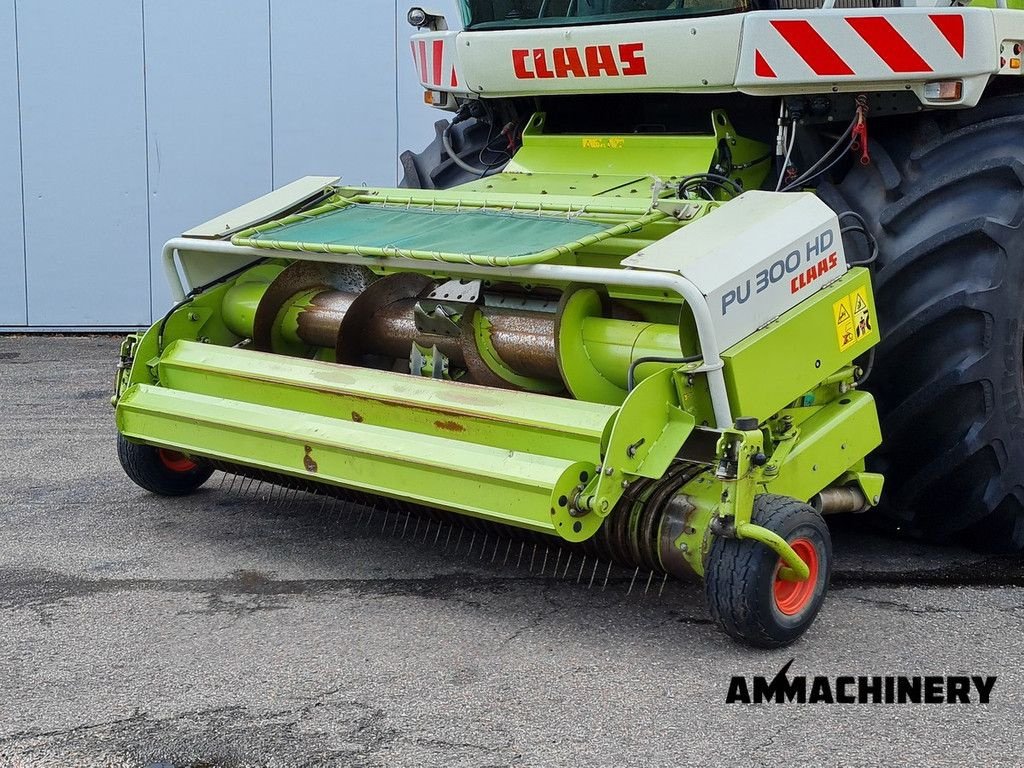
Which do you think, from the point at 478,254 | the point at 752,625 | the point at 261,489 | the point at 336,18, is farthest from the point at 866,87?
the point at 336,18

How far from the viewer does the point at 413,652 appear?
3.38m

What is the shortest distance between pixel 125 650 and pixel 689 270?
1676mm

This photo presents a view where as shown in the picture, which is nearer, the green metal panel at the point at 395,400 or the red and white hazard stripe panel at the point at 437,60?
the green metal panel at the point at 395,400

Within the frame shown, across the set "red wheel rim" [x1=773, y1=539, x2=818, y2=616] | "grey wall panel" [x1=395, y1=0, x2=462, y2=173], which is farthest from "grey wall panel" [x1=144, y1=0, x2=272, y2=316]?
"red wheel rim" [x1=773, y1=539, x2=818, y2=616]

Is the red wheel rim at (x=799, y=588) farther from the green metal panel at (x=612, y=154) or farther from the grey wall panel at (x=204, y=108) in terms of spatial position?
the grey wall panel at (x=204, y=108)

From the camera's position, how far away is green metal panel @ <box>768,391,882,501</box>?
3.52m

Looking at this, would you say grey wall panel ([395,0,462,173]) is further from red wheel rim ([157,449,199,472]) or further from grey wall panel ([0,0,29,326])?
red wheel rim ([157,449,199,472])

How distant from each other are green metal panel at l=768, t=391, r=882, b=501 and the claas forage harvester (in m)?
0.01

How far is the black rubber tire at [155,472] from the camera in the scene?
15.5ft

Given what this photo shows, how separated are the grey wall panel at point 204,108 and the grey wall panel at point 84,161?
0.33ft

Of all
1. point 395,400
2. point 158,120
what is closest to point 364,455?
point 395,400

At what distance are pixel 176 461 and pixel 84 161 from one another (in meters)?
4.21

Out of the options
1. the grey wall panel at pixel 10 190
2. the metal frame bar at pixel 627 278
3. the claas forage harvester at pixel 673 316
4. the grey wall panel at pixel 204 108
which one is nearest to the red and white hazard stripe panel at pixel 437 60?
the claas forage harvester at pixel 673 316

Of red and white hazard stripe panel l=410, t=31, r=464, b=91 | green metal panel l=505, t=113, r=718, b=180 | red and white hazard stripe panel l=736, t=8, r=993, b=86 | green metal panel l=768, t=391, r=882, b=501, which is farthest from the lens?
red and white hazard stripe panel l=410, t=31, r=464, b=91
